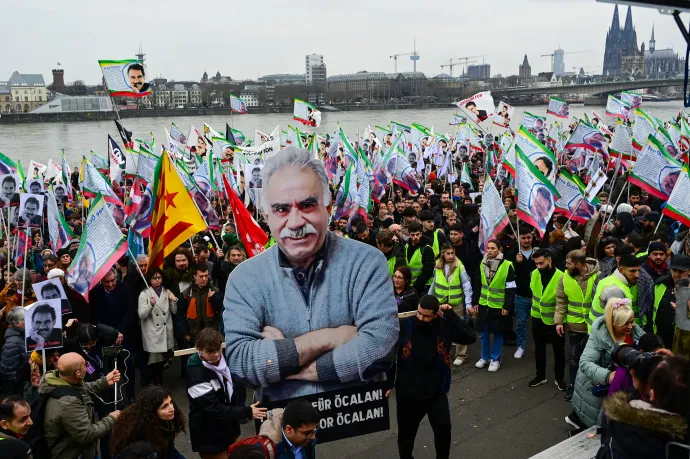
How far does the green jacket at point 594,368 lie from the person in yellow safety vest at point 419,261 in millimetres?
3334

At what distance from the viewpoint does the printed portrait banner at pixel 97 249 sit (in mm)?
5934

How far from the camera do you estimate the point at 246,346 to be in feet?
10.7

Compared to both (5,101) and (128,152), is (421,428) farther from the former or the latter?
(5,101)

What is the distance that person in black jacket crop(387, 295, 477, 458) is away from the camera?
4.91 metres

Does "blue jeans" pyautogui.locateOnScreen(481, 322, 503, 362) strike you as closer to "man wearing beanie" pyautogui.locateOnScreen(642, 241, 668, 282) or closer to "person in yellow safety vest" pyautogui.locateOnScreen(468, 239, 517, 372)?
"person in yellow safety vest" pyautogui.locateOnScreen(468, 239, 517, 372)

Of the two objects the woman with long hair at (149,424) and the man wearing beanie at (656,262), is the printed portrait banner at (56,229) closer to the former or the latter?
the woman with long hair at (149,424)

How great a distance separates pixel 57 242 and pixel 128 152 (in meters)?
5.01

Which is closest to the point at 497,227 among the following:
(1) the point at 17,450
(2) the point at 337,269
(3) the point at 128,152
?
(2) the point at 337,269

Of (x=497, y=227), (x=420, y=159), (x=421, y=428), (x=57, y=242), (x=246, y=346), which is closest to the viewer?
(x=246, y=346)

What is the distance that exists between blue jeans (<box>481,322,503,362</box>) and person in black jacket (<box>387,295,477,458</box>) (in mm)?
2767

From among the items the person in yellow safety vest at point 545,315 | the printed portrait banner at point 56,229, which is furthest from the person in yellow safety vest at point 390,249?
the printed portrait banner at point 56,229

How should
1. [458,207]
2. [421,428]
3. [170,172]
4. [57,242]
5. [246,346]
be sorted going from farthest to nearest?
[458,207], [57,242], [421,428], [170,172], [246,346]

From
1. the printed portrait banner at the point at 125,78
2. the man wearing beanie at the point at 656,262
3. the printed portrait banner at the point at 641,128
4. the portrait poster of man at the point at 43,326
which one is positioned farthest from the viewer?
the printed portrait banner at the point at 641,128

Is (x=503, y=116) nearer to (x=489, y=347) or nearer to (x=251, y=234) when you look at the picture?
(x=489, y=347)
